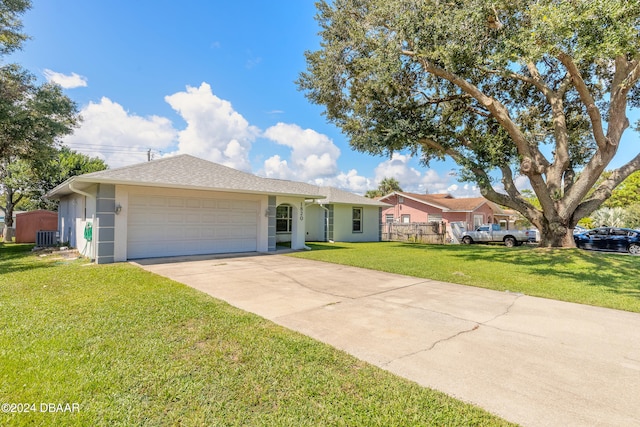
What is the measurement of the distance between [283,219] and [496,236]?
13.9 metres

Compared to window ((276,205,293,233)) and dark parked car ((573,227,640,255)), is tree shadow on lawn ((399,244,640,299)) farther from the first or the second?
window ((276,205,293,233))

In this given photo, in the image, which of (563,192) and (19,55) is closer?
(563,192)

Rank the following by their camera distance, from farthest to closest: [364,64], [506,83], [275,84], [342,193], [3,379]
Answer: [342,193] < [275,84] < [506,83] < [364,64] < [3,379]

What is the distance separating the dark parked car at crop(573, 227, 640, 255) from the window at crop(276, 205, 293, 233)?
56.5 ft

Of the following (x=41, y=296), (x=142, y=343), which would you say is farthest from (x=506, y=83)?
(x=41, y=296)

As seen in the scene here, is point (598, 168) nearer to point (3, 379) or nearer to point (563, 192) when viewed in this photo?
point (563, 192)

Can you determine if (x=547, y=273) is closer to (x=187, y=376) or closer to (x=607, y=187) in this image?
(x=607, y=187)

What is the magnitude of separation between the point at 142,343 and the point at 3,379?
1099mm

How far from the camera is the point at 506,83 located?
14.2 meters

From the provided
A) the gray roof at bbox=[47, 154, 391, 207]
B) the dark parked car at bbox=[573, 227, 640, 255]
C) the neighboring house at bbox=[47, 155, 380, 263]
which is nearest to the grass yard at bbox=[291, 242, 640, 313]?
the neighboring house at bbox=[47, 155, 380, 263]

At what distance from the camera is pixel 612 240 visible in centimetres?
1692

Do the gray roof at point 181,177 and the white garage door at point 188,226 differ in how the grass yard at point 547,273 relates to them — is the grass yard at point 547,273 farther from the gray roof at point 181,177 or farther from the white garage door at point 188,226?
the gray roof at point 181,177

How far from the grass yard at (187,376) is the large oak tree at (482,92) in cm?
933

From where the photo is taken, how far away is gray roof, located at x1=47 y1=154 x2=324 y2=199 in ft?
31.0
